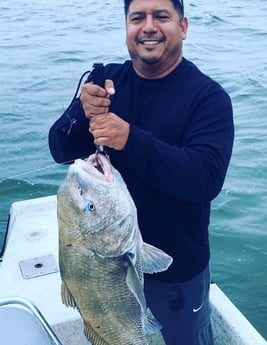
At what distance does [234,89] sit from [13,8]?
12708 mm

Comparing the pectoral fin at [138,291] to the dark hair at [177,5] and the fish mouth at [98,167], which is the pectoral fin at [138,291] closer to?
the fish mouth at [98,167]

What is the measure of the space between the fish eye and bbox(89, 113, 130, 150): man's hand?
0.78ft

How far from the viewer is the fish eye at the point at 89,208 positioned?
2426 mm

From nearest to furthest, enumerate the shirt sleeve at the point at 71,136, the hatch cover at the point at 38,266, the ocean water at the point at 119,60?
1. the shirt sleeve at the point at 71,136
2. the hatch cover at the point at 38,266
3. the ocean water at the point at 119,60

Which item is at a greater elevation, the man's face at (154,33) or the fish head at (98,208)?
the man's face at (154,33)

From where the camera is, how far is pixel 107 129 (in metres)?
2.41

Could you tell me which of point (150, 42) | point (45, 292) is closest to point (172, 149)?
point (150, 42)

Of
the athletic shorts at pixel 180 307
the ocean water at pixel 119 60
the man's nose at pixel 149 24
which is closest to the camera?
the man's nose at pixel 149 24

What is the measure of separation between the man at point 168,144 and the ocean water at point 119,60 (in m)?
1.93

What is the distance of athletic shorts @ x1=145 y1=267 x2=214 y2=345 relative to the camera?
319cm

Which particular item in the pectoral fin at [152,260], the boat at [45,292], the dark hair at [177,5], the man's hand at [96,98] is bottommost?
the boat at [45,292]

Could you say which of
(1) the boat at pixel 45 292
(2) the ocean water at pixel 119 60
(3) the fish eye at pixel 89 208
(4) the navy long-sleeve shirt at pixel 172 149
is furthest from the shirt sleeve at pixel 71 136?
(2) the ocean water at pixel 119 60

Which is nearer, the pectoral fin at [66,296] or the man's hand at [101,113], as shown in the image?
the man's hand at [101,113]

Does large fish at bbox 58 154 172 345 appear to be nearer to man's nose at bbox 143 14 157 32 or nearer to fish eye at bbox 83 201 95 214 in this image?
fish eye at bbox 83 201 95 214
